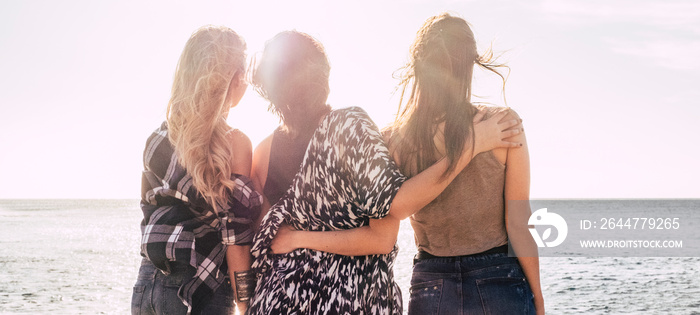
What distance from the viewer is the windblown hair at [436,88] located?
6.93ft

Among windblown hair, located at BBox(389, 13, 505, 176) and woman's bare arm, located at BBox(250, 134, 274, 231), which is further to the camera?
woman's bare arm, located at BBox(250, 134, 274, 231)

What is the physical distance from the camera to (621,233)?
36688mm

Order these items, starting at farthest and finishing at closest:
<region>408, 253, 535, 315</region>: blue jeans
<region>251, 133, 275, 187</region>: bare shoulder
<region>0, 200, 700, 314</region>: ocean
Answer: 1. <region>0, 200, 700, 314</region>: ocean
2. <region>251, 133, 275, 187</region>: bare shoulder
3. <region>408, 253, 535, 315</region>: blue jeans

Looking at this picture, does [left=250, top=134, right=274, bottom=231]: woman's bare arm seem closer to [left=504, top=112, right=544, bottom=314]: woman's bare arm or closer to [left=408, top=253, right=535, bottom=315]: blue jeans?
[left=408, top=253, right=535, bottom=315]: blue jeans

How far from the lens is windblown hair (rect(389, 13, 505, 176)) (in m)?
2.11

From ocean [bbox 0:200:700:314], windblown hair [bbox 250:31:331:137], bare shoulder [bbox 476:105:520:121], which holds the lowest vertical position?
ocean [bbox 0:200:700:314]

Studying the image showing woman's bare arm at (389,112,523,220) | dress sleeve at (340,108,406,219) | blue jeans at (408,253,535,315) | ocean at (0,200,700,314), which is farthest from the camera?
ocean at (0,200,700,314)

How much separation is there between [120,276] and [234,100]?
16715mm

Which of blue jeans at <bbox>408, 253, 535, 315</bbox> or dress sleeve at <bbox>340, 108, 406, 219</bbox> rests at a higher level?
dress sleeve at <bbox>340, 108, 406, 219</bbox>

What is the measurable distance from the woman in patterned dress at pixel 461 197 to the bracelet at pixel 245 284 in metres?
0.22

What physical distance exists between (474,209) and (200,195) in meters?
1.09

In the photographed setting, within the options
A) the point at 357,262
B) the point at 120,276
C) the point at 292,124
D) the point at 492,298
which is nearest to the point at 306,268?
the point at 357,262

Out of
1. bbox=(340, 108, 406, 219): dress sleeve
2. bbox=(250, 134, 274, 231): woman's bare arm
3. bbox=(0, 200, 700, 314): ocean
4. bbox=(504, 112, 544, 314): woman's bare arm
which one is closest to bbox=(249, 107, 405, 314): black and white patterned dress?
bbox=(340, 108, 406, 219): dress sleeve

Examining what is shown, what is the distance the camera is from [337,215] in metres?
1.94
